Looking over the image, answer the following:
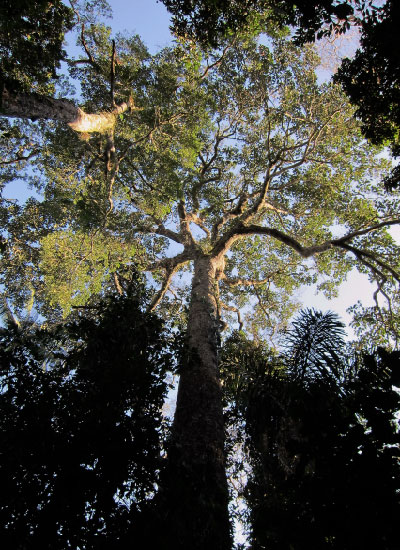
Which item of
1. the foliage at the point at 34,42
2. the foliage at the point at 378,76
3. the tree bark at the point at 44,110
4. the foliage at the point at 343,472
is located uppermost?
the foliage at the point at 34,42

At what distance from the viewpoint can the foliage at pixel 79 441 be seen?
2.15 meters

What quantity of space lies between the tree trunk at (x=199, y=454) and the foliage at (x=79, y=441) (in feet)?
1.00

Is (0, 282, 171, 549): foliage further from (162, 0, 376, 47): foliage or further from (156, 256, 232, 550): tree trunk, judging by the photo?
(162, 0, 376, 47): foliage

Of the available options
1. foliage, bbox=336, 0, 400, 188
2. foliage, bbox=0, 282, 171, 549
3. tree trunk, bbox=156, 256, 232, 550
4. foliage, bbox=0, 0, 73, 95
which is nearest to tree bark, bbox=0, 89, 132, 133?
foliage, bbox=0, 0, 73, 95

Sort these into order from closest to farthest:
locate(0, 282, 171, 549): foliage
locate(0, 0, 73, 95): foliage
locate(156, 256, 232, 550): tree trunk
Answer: locate(0, 282, 171, 549): foliage → locate(156, 256, 232, 550): tree trunk → locate(0, 0, 73, 95): foliage

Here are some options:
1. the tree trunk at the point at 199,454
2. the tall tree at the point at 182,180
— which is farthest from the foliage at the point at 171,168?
the tree trunk at the point at 199,454

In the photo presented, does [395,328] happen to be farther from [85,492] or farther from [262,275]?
[85,492]

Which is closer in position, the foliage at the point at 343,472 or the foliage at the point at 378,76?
the foliage at the point at 343,472

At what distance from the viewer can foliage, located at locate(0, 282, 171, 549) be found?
2.15 m

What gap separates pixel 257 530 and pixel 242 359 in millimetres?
2723

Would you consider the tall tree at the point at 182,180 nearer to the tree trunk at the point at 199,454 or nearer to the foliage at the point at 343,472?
the tree trunk at the point at 199,454

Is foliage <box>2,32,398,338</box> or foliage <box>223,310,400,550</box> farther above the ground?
foliage <box>2,32,398,338</box>

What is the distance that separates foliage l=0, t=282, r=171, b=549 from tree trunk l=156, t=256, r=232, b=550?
1.00ft

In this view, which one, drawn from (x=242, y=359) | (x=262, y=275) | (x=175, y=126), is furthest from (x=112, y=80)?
(x=262, y=275)
